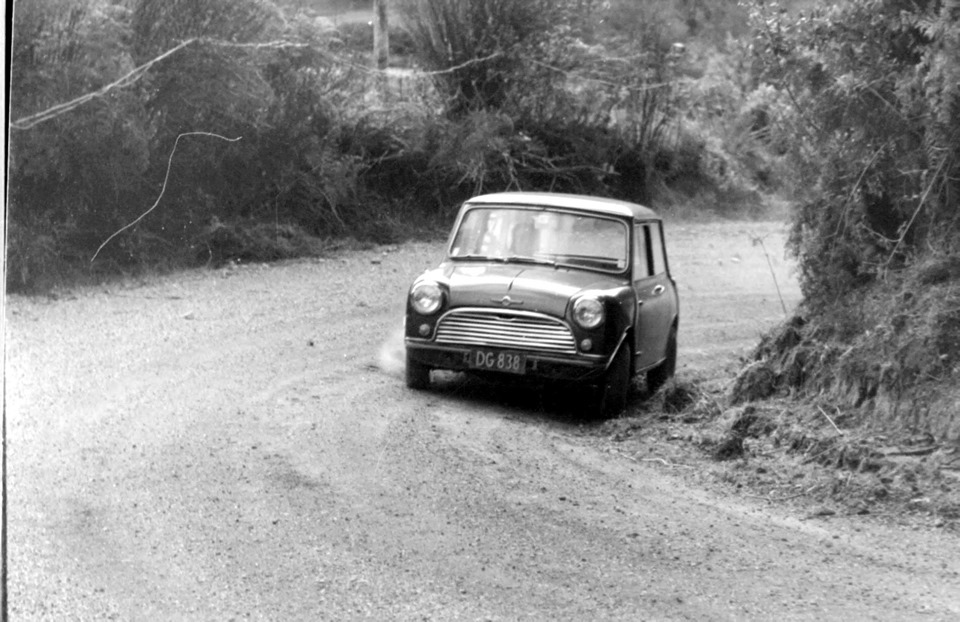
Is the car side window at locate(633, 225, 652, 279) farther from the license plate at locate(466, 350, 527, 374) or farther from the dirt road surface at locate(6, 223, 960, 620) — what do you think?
the license plate at locate(466, 350, 527, 374)

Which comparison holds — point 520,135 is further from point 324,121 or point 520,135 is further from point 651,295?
point 651,295

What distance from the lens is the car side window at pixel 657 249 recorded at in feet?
13.4

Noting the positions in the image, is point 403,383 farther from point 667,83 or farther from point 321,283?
point 667,83

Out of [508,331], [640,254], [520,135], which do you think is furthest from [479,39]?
[508,331]

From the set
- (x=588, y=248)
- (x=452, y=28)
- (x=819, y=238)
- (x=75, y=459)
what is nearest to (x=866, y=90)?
(x=819, y=238)

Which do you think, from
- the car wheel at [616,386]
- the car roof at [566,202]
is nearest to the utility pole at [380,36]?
the car roof at [566,202]

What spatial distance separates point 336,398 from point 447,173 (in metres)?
0.80

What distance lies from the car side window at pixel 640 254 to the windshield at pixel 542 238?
5 centimetres

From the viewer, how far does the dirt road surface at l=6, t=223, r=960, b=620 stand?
2645 millimetres

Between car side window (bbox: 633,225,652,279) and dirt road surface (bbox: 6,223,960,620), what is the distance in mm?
465

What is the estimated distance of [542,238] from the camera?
4473mm

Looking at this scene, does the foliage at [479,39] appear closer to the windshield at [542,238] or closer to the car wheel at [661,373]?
the windshield at [542,238]

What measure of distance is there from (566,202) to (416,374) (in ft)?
2.91

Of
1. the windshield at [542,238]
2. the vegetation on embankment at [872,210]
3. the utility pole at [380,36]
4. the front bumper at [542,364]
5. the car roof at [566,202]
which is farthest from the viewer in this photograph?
Result: the front bumper at [542,364]
